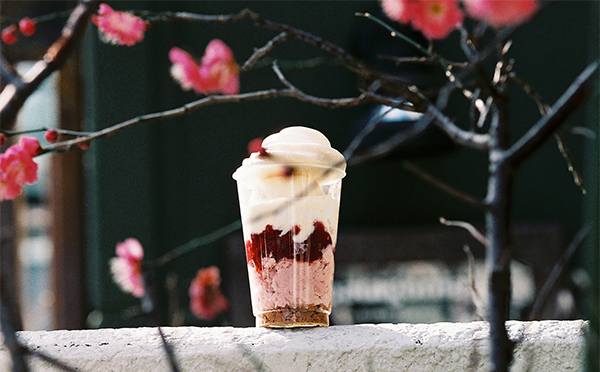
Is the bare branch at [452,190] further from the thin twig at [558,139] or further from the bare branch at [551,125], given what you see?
the thin twig at [558,139]

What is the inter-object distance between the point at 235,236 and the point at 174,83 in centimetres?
75

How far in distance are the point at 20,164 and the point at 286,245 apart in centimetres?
40

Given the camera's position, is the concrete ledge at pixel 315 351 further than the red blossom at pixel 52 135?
No

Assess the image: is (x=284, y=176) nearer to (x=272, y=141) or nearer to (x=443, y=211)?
(x=272, y=141)

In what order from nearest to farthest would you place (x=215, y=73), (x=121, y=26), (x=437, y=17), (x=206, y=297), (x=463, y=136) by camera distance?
(x=437, y=17) < (x=463, y=136) < (x=121, y=26) < (x=215, y=73) < (x=206, y=297)

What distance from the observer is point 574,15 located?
360 centimetres

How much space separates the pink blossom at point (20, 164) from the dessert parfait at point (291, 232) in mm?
306

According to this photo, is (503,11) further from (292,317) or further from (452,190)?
(292,317)

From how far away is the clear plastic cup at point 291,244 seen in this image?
1071 mm

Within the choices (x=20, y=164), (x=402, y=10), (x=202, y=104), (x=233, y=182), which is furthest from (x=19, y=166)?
(x=233, y=182)

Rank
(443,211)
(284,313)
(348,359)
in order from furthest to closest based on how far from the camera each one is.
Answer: (443,211), (284,313), (348,359)

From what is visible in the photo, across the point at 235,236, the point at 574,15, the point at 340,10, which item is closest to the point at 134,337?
the point at 235,236

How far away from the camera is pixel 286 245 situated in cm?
108

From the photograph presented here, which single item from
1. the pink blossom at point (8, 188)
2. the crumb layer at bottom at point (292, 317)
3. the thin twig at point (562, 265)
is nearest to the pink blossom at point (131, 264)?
the pink blossom at point (8, 188)
